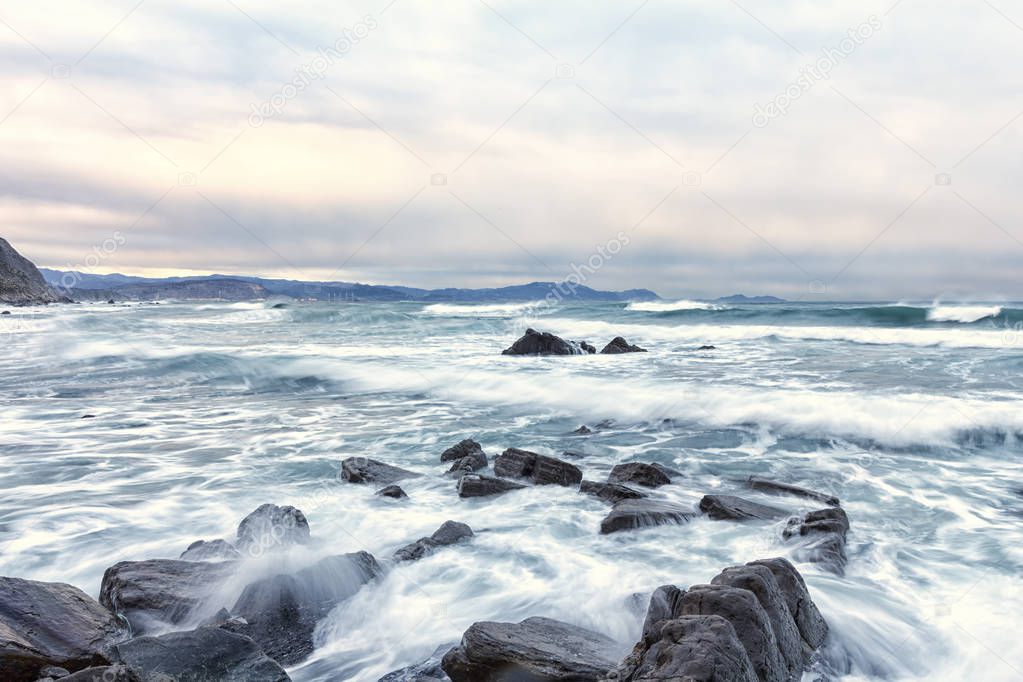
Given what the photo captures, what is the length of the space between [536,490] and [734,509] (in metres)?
2.15

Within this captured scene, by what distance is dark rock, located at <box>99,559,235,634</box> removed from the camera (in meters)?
4.21

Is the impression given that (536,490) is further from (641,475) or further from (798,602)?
(798,602)

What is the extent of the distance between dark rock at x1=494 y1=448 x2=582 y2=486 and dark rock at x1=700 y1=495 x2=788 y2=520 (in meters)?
1.61

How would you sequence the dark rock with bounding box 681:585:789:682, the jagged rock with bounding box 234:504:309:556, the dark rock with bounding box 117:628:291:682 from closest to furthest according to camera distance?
the dark rock with bounding box 681:585:789:682 < the dark rock with bounding box 117:628:291:682 < the jagged rock with bounding box 234:504:309:556

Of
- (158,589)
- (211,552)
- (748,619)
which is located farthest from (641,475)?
(158,589)

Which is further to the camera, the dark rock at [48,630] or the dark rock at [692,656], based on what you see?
the dark rock at [48,630]

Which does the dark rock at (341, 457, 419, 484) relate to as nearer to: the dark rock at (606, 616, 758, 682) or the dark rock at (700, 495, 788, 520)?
the dark rock at (700, 495, 788, 520)

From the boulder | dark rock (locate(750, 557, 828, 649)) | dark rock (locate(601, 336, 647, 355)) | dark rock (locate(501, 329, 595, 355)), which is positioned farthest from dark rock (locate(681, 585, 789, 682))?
dark rock (locate(601, 336, 647, 355))

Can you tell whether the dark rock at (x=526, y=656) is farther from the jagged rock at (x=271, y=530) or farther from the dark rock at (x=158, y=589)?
the jagged rock at (x=271, y=530)

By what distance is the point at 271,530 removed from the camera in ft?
18.2

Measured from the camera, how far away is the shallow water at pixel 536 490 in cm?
455

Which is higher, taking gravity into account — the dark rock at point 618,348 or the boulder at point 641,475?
the dark rock at point 618,348

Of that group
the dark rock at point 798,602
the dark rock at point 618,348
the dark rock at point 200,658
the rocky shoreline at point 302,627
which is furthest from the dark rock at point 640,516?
the dark rock at point 618,348

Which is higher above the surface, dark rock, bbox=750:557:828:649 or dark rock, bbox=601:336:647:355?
dark rock, bbox=601:336:647:355
